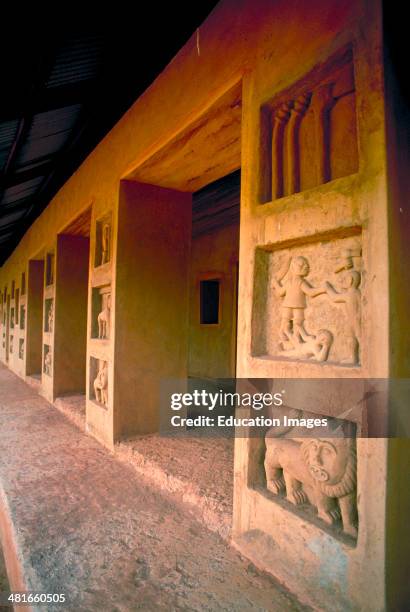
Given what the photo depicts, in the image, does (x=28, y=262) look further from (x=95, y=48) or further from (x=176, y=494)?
(x=176, y=494)

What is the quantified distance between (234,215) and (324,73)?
5.32 m

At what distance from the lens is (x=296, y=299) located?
193 centimetres

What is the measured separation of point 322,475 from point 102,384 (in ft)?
9.81

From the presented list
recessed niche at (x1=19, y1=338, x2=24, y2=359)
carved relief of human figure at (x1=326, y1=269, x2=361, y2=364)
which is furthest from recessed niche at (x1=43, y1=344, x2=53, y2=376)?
carved relief of human figure at (x1=326, y1=269, x2=361, y2=364)

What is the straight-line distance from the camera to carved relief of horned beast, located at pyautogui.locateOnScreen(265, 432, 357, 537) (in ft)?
5.36

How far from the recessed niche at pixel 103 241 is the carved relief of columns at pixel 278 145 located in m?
2.54

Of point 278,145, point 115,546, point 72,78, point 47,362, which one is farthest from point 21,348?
point 278,145

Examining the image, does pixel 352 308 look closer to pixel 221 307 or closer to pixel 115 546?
pixel 115 546

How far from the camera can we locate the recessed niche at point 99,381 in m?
4.16

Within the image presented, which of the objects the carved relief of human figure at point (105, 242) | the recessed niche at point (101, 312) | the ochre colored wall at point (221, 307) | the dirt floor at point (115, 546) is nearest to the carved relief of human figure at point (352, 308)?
the dirt floor at point (115, 546)

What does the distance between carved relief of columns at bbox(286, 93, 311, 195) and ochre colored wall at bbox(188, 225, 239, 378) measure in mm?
5787

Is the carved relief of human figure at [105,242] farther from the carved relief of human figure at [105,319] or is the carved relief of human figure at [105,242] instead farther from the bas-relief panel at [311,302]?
the bas-relief panel at [311,302]

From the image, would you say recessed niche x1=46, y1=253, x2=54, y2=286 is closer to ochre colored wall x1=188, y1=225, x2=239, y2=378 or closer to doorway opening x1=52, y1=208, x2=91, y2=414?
doorway opening x1=52, y1=208, x2=91, y2=414

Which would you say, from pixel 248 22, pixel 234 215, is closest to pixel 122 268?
pixel 248 22
